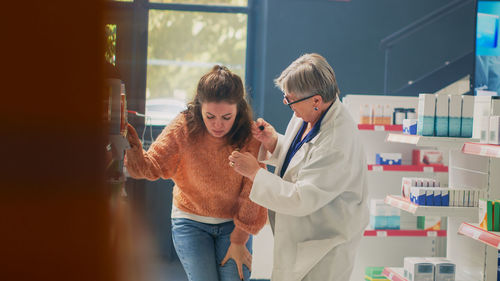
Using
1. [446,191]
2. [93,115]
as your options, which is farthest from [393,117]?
[93,115]

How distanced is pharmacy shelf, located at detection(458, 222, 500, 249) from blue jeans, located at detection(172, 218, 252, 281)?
155 centimetres

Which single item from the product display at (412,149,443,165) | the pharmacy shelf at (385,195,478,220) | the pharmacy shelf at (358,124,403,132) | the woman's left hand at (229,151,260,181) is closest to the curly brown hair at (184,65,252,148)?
the woman's left hand at (229,151,260,181)

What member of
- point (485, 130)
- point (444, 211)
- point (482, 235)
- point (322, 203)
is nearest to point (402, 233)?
point (444, 211)

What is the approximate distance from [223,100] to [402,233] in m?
3.20

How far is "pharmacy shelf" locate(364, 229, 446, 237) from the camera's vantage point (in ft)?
15.4

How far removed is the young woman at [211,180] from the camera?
7.47ft

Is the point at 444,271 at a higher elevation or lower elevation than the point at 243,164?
lower

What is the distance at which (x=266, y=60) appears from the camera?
621cm

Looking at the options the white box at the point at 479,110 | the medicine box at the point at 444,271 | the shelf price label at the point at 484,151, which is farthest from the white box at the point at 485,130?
the medicine box at the point at 444,271

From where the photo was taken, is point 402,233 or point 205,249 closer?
point 205,249

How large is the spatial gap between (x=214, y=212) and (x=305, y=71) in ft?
2.58

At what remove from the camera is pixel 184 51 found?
250 inches

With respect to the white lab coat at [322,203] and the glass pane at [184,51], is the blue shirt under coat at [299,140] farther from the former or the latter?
the glass pane at [184,51]

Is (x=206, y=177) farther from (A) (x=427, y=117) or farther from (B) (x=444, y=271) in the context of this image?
(B) (x=444, y=271)
